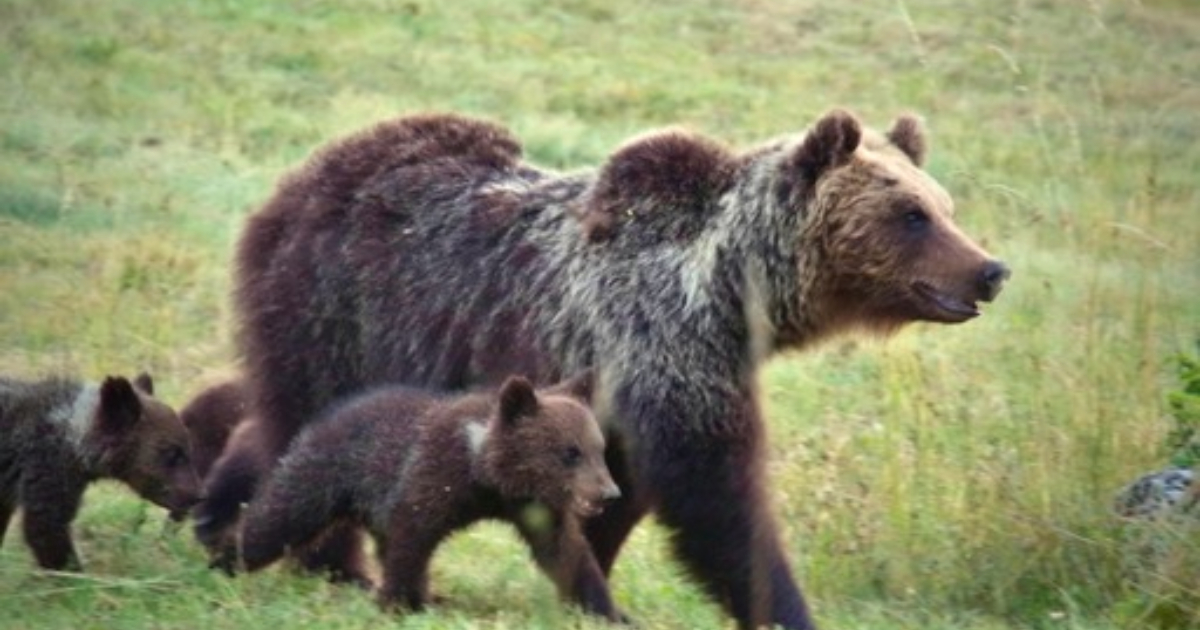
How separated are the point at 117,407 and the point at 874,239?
3.16 m

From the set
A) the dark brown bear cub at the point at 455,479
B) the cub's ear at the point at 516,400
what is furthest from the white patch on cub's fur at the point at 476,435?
the cub's ear at the point at 516,400

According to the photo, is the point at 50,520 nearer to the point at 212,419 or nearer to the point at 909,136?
the point at 212,419

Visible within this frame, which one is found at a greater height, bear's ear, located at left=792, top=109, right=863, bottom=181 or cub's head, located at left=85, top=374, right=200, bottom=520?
bear's ear, located at left=792, top=109, right=863, bottom=181

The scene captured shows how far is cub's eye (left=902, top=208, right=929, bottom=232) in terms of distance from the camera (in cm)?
889

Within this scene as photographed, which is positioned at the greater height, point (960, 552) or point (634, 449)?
point (634, 449)

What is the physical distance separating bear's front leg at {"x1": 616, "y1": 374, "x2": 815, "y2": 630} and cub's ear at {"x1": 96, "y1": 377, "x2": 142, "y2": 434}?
6.83ft

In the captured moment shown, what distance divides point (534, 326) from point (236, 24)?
1716 centimetres

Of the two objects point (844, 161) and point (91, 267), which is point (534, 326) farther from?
point (91, 267)

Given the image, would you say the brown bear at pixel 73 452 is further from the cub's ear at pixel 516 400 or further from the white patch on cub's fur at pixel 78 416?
the cub's ear at pixel 516 400

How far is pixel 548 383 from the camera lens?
9.10 metres

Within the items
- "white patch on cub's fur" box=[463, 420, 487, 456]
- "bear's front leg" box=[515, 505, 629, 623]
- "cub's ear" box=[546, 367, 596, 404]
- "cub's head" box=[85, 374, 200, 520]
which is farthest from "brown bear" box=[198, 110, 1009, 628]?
"white patch on cub's fur" box=[463, 420, 487, 456]

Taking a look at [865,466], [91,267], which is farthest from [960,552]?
[91,267]

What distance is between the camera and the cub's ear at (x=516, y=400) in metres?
8.09

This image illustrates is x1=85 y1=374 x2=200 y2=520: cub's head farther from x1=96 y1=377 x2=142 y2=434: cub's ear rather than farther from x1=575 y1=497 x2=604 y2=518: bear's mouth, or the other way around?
x1=575 y1=497 x2=604 y2=518: bear's mouth
